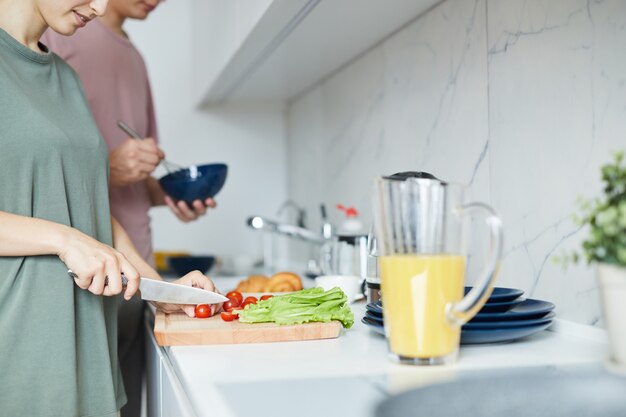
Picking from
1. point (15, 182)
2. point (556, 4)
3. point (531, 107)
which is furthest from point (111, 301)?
point (556, 4)

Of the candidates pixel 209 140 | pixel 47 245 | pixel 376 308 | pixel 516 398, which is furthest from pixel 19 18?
pixel 209 140

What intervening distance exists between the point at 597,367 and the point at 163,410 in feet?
2.04

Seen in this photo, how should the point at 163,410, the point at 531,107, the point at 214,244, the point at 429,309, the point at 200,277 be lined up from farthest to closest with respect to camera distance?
the point at 214,244
the point at 200,277
the point at 531,107
the point at 163,410
the point at 429,309

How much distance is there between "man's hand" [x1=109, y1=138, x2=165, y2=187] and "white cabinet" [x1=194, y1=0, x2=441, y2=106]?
1.21ft

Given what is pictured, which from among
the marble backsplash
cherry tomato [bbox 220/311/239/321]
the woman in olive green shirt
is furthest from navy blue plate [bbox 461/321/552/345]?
the woman in olive green shirt

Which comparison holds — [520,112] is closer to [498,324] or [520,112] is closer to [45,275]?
[498,324]

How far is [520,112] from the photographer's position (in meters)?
1.22

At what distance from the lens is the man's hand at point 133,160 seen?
5.31ft

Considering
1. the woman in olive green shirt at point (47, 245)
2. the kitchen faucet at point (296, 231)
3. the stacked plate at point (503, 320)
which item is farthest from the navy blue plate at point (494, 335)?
the kitchen faucet at point (296, 231)

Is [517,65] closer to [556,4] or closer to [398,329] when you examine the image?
[556,4]

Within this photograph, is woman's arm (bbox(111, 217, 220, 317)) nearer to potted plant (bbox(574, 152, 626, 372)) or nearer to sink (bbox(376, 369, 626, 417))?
sink (bbox(376, 369, 626, 417))

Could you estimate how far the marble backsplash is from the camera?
3.42 ft

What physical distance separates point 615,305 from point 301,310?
1.66 ft

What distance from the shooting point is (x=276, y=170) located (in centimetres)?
294
